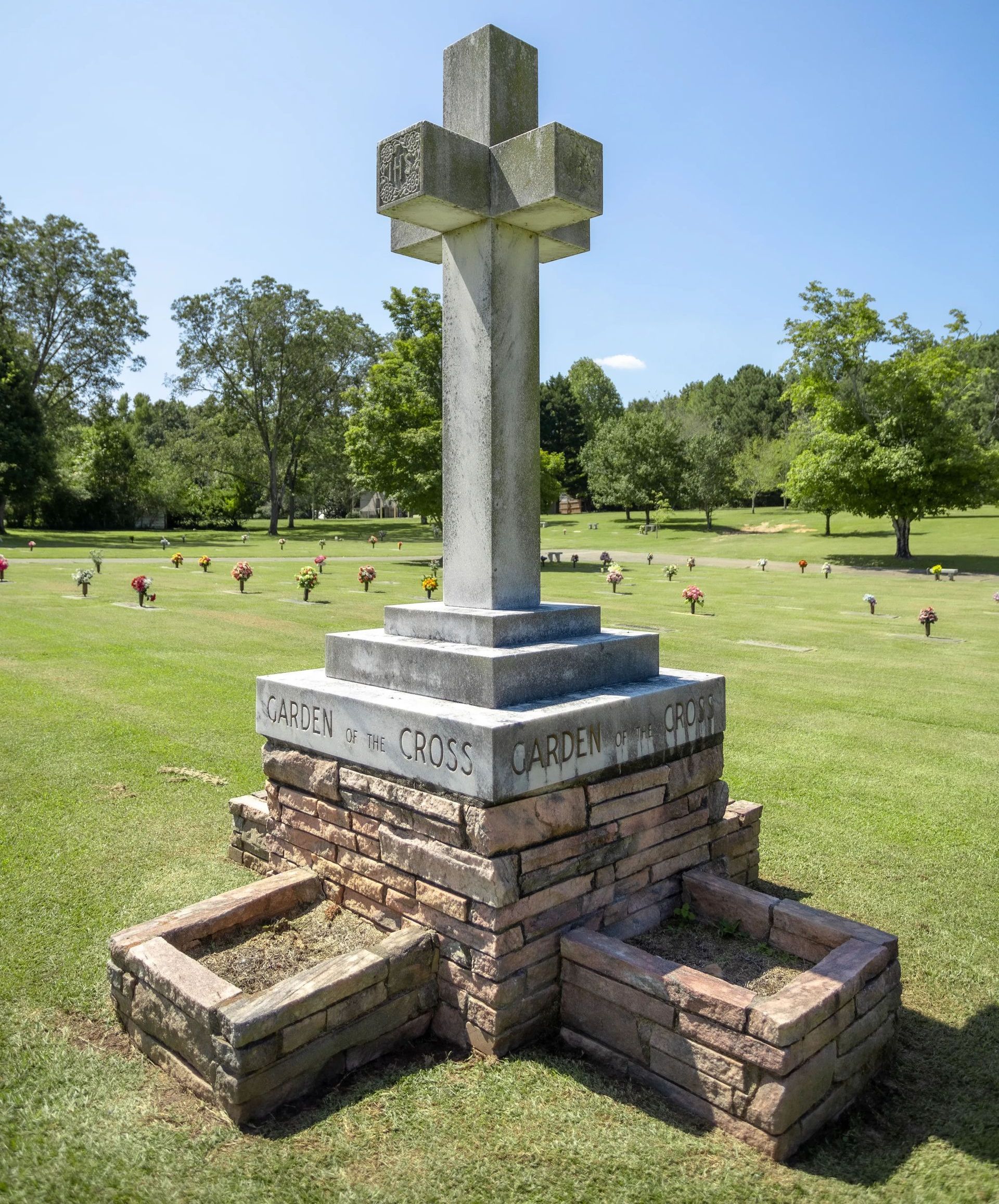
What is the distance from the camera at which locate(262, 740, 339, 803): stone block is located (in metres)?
3.78

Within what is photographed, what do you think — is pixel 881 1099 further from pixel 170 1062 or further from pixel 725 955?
pixel 170 1062

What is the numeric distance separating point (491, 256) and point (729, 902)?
2.98 meters

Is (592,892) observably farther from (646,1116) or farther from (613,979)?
(646,1116)

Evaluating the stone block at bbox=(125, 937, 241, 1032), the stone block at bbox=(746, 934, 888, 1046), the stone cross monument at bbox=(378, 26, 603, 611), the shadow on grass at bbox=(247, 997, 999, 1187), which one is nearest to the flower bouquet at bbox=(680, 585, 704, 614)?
the stone cross monument at bbox=(378, 26, 603, 611)

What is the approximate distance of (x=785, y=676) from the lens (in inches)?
425

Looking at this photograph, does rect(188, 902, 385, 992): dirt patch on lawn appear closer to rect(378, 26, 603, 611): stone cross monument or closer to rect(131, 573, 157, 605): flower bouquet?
rect(378, 26, 603, 611): stone cross monument

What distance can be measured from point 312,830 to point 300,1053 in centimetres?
116

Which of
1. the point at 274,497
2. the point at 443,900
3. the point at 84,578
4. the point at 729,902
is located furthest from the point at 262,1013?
the point at 274,497

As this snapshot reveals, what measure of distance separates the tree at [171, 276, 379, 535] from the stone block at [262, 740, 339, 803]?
47.8 metres

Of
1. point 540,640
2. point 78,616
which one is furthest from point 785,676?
point 78,616

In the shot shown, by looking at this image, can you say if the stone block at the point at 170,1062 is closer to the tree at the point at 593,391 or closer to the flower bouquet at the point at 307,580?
the flower bouquet at the point at 307,580

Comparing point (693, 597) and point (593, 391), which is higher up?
point (593, 391)

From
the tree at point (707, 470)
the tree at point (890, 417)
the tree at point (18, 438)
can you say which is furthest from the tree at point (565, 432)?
the tree at point (18, 438)

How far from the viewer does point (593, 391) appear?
87562 mm
